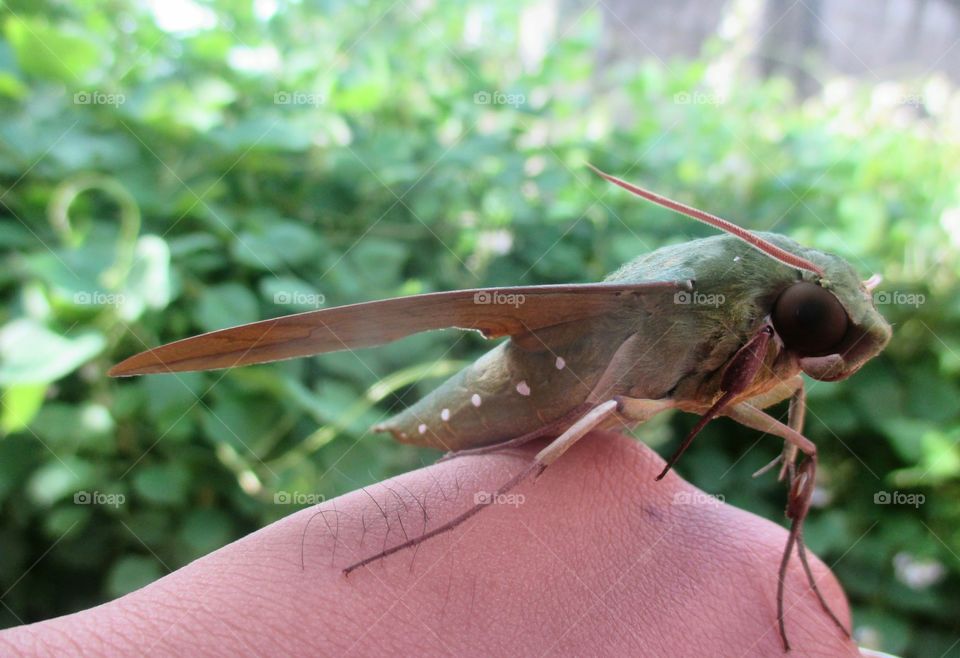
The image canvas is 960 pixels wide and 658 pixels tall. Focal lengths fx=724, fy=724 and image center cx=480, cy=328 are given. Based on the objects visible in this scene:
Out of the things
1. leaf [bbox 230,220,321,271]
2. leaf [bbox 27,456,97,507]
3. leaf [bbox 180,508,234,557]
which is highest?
leaf [bbox 230,220,321,271]

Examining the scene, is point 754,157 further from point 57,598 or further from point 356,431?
point 57,598

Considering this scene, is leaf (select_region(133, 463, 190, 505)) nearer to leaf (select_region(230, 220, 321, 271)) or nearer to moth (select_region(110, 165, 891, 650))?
leaf (select_region(230, 220, 321, 271))

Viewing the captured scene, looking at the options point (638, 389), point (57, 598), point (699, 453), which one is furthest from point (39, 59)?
point (699, 453)

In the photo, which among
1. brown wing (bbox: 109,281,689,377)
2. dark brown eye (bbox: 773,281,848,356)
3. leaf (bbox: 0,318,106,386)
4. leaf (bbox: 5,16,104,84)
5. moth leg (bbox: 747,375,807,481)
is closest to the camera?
brown wing (bbox: 109,281,689,377)

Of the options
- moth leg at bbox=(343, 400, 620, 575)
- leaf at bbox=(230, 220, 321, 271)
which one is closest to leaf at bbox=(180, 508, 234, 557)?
leaf at bbox=(230, 220, 321, 271)

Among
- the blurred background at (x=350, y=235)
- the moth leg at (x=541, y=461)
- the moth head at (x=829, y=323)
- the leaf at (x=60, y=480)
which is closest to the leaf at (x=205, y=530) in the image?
the blurred background at (x=350, y=235)

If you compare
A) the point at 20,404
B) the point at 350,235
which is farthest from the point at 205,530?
the point at 350,235
